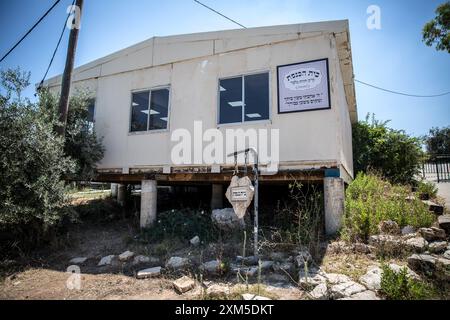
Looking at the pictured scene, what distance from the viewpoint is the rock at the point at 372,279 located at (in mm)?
3790

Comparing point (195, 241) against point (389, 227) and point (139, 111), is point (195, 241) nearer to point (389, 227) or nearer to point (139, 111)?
point (389, 227)

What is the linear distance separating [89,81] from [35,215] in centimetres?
562

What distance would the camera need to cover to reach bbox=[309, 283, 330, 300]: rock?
3.67 meters

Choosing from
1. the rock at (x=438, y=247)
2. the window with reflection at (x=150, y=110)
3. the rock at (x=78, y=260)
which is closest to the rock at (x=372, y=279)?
the rock at (x=438, y=247)

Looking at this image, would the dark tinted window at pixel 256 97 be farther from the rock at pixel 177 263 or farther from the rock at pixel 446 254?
the rock at pixel 446 254

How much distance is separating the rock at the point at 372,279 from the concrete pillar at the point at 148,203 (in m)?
5.78

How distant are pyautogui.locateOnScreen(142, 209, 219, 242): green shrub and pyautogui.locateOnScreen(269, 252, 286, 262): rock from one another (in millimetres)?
1795

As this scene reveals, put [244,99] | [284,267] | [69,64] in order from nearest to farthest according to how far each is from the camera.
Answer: [284,267]
[244,99]
[69,64]

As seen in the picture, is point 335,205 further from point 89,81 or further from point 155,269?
point 89,81

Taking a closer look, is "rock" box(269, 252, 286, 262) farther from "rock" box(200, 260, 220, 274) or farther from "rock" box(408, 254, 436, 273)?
"rock" box(408, 254, 436, 273)

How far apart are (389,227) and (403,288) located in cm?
270

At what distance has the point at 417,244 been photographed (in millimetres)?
4867

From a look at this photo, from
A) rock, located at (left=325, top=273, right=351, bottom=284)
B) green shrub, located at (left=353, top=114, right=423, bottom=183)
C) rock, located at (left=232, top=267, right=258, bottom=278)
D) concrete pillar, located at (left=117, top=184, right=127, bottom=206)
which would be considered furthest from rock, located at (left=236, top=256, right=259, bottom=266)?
green shrub, located at (left=353, top=114, right=423, bottom=183)

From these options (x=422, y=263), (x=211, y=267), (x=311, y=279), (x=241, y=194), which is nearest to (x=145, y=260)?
(x=211, y=267)
